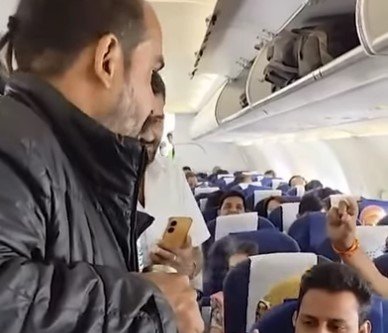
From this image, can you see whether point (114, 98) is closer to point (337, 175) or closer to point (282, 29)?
point (282, 29)

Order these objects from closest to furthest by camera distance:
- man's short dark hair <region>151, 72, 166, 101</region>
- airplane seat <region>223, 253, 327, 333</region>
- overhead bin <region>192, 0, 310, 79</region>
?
man's short dark hair <region>151, 72, 166, 101</region>
airplane seat <region>223, 253, 327, 333</region>
overhead bin <region>192, 0, 310, 79</region>

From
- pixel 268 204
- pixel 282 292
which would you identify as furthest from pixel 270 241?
pixel 268 204

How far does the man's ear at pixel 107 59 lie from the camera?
1039 millimetres

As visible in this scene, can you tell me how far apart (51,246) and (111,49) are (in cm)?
28

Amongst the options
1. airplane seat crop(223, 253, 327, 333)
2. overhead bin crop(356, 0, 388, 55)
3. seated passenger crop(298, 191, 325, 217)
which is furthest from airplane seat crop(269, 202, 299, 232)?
overhead bin crop(356, 0, 388, 55)

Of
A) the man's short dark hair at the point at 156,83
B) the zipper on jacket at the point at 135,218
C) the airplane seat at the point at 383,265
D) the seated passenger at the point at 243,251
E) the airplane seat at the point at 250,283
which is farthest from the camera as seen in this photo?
the seated passenger at the point at 243,251

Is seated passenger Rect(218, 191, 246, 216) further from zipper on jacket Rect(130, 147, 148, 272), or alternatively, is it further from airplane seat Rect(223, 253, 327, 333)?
zipper on jacket Rect(130, 147, 148, 272)

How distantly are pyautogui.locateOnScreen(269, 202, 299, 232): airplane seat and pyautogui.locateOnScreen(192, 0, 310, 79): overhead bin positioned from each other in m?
1.31

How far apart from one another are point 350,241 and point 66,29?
2.34m

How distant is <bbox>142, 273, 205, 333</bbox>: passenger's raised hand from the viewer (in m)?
0.97

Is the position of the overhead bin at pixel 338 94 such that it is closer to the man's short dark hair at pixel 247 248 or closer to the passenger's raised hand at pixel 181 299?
the man's short dark hair at pixel 247 248

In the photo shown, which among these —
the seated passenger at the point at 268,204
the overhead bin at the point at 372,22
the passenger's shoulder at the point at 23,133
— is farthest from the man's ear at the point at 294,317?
the seated passenger at the point at 268,204

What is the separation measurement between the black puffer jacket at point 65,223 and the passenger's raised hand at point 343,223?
2.02 m

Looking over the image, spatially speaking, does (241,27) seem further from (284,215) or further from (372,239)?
(284,215)
